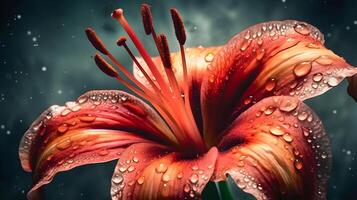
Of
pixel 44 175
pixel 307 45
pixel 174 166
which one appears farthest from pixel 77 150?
pixel 307 45

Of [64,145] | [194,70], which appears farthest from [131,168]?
[194,70]

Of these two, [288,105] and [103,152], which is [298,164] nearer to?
[288,105]

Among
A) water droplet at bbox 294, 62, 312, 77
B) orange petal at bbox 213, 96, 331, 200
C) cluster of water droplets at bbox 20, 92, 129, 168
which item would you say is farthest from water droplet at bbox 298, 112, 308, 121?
cluster of water droplets at bbox 20, 92, 129, 168

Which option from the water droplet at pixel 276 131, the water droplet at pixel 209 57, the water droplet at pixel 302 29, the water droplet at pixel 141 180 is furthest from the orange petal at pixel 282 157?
the water droplet at pixel 209 57

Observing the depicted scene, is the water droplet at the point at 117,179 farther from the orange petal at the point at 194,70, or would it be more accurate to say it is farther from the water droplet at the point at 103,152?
the orange petal at the point at 194,70

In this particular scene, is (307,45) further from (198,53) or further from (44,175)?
(44,175)

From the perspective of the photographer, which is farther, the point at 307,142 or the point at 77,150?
the point at 77,150
